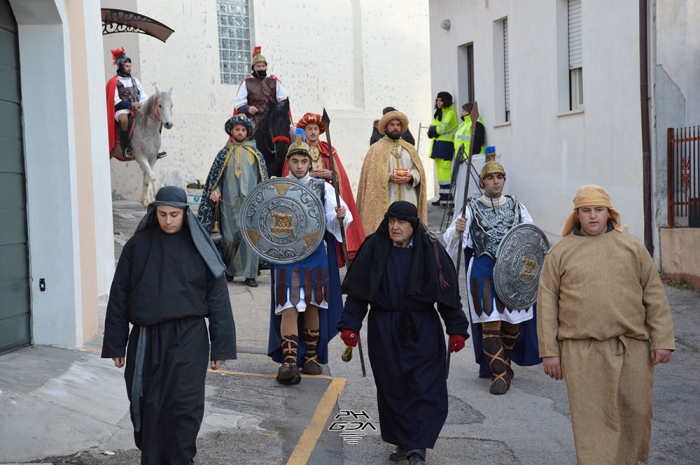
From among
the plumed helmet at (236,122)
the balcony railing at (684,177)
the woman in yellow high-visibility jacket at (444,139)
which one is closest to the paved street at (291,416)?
the plumed helmet at (236,122)

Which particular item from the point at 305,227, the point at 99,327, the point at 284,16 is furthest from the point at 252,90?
the point at 284,16

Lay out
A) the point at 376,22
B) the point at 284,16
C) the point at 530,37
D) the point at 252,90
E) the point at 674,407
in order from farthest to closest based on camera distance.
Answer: the point at 376,22 < the point at 284,16 < the point at 530,37 < the point at 252,90 < the point at 674,407

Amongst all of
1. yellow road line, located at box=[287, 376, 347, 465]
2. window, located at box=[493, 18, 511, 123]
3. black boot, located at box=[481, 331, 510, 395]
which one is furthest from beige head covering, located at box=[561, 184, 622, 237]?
window, located at box=[493, 18, 511, 123]

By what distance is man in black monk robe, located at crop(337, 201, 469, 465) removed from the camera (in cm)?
588

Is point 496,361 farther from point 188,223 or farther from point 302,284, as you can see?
point 188,223

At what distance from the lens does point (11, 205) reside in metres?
7.63

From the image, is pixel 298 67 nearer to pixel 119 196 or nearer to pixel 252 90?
pixel 119 196

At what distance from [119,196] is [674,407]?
15856mm

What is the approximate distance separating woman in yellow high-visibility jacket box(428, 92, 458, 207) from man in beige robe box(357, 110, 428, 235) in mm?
8319

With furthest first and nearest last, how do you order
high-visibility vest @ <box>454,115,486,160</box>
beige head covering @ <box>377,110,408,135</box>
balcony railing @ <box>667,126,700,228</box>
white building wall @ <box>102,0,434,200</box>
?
white building wall @ <box>102,0,434,200</box> < high-visibility vest @ <box>454,115,486,160</box> < balcony railing @ <box>667,126,700,228</box> < beige head covering @ <box>377,110,408,135</box>

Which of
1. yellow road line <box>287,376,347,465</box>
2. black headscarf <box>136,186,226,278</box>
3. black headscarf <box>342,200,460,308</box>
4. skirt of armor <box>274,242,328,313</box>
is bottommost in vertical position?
yellow road line <box>287,376,347,465</box>

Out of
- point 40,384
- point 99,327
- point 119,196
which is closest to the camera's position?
point 40,384

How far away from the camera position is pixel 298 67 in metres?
24.3

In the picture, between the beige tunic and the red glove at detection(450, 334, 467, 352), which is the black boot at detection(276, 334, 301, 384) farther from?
the beige tunic
